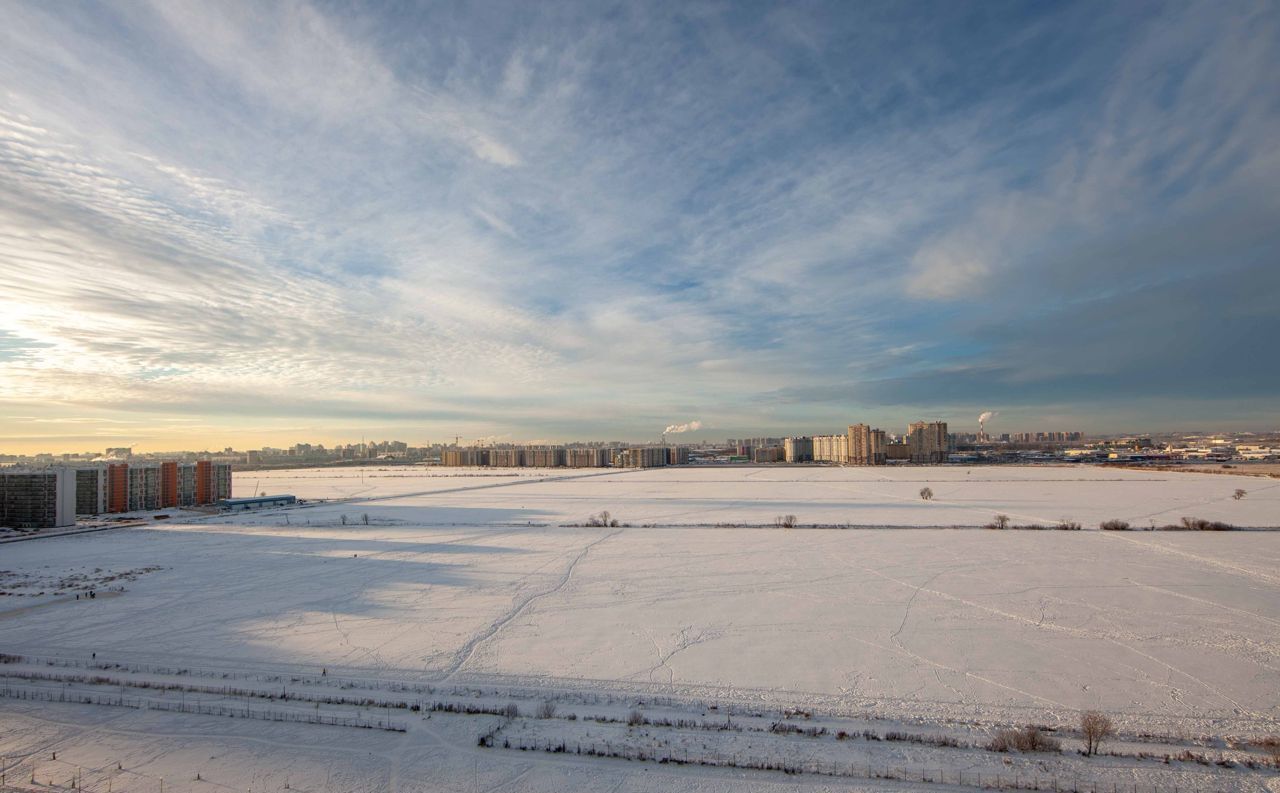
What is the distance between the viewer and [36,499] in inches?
1474

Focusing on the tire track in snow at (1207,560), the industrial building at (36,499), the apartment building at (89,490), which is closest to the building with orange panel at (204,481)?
the apartment building at (89,490)

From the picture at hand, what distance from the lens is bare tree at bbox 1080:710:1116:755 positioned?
8.65m

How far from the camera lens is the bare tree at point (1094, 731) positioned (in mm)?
8648

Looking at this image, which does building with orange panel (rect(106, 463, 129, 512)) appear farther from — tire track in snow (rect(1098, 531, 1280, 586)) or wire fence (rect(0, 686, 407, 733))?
tire track in snow (rect(1098, 531, 1280, 586))

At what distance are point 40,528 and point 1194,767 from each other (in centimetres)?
5247

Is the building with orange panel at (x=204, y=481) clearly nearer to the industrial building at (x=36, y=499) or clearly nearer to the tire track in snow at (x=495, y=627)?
the industrial building at (x=36, y=499)

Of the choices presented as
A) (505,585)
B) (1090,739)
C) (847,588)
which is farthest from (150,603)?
(1090,739)

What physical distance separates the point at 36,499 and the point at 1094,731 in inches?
2060

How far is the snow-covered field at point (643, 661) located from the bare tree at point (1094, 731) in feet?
0.67

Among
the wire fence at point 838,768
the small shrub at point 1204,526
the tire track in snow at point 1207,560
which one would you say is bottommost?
the small shrub at point 1204,526

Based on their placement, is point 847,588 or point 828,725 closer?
point 828,725

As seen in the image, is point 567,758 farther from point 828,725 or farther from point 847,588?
Answer: point 847,588

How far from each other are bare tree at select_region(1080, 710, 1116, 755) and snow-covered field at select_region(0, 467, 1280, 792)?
21cm

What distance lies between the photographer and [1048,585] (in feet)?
59.6
